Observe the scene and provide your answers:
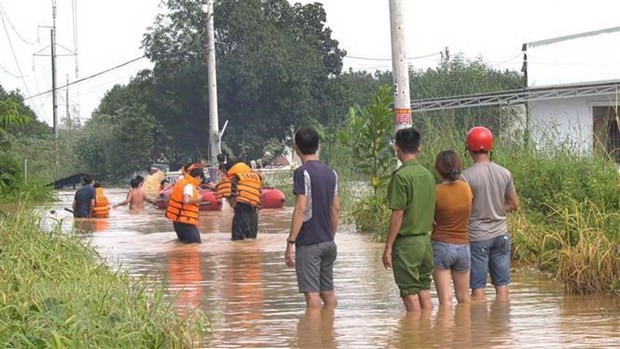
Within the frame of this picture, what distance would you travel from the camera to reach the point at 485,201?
1188 cm

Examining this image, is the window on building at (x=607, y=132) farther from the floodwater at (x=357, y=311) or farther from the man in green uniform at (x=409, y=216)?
the man in green uniform at (x=409, y=216)

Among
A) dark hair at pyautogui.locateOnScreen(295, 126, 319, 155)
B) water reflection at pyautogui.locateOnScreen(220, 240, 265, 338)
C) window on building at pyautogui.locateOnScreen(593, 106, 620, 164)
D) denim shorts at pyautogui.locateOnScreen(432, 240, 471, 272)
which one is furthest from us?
window on building at pyautogui.locateOnScreen(593, 106, 620, 164)

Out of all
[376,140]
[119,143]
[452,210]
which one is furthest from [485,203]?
[119,143]

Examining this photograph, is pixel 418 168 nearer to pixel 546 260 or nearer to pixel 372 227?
pixel 546 260

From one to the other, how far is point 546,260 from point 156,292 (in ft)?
21.7

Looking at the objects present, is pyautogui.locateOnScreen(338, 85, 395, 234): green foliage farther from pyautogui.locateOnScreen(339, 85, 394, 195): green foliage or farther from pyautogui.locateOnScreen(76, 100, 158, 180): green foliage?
pyautogui.locateOnScreen(76, 100, 158, 180): green foliage

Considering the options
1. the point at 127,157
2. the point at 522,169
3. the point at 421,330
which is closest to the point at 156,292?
the point at 421,330

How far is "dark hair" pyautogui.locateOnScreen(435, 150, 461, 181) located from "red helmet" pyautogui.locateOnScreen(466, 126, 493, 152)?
46 centimetres

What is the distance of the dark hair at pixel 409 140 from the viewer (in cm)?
1125

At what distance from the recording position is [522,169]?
18281 millimetres

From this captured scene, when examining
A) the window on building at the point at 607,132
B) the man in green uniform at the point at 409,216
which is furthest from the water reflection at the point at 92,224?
the man in green uniform at the point at 409,216

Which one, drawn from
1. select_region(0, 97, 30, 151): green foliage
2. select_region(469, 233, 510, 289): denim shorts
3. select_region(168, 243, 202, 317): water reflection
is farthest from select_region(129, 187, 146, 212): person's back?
select_region(469, 233, 510, 289): denim shorts

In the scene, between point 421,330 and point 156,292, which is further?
point 421,330

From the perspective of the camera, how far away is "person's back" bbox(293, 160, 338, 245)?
38.1 feet
